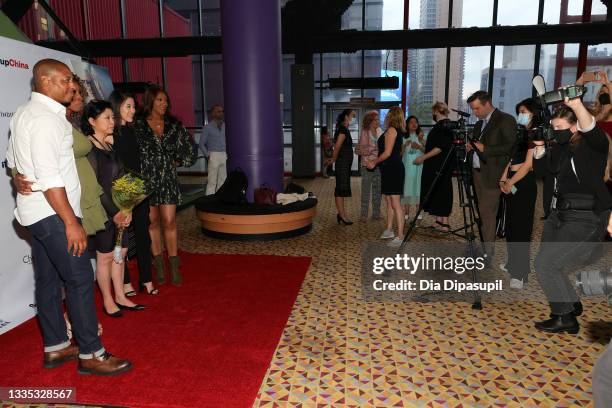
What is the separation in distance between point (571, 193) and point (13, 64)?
11.6ft

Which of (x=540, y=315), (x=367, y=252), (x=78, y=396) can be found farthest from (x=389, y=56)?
(x=78, y=396)

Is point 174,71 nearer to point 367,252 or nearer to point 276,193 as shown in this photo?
point 276,193

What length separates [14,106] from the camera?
9.59 ft

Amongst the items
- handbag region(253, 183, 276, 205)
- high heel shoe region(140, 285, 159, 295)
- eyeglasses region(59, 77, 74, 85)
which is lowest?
high heel shoe region(140, 285, 159, 295)

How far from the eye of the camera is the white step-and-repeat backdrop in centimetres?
284

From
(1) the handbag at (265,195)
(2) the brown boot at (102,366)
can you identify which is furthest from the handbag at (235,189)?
(2) the brown boot at (102,366)

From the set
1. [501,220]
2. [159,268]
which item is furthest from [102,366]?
[501,220]

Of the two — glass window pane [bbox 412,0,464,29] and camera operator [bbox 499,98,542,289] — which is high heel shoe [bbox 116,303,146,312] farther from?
glass window pane [bbox 412,0,464,29]

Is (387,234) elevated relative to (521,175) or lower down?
lower down

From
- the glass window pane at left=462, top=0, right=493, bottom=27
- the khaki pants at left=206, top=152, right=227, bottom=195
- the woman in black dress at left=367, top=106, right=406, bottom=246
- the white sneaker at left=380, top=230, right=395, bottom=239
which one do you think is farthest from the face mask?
the glass window pane at left=462, top=0, right=493, bottom=27

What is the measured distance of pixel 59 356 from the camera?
7.99 ft

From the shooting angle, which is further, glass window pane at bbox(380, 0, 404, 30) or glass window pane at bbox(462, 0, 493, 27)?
glass window pane at bbox(380, 0, 404, 30)

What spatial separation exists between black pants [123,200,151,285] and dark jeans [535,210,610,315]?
271 cm

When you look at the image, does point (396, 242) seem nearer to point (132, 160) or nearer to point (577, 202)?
point (577, 202)
